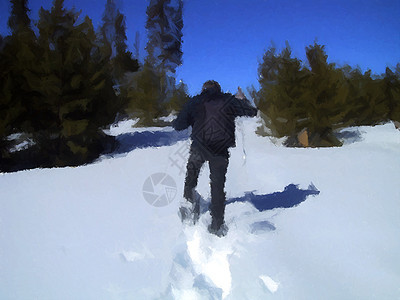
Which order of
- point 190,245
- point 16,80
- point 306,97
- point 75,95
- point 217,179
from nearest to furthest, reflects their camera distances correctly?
1. point 190,245
2. point 217,179
3. point 16,80
4. point 75,95
5. point 306,97

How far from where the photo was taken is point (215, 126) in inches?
136

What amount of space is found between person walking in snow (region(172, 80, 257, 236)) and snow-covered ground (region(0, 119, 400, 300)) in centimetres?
43

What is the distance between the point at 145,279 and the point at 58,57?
8571 mm

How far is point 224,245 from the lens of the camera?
125 inches

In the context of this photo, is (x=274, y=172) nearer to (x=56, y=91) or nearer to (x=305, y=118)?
(x=305, y=118)

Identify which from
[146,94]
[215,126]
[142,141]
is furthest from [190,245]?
[146,94]

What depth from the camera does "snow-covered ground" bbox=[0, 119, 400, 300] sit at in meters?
2.45

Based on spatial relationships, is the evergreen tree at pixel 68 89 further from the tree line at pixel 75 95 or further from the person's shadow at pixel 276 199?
the person's shadow at pixel 276 199

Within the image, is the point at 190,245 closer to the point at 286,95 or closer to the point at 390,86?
the point at 286,95

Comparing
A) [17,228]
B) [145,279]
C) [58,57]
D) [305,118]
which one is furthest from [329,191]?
[58,57]

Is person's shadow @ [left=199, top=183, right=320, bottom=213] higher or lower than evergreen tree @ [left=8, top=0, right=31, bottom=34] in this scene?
lower

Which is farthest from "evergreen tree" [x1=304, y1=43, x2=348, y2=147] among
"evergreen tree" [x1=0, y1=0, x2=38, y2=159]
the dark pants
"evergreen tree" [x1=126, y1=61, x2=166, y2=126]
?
"evergreen tree" [x1=126, y1=61, x2=166, y2=126]

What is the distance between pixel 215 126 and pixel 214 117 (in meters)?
0.11

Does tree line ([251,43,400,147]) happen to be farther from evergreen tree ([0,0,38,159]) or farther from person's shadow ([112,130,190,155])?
evergreen tree ([0,0,38,159])
